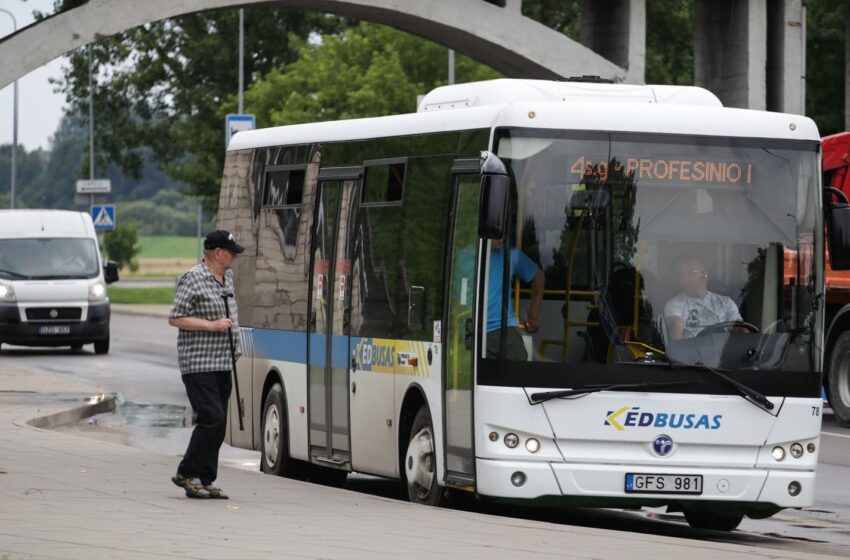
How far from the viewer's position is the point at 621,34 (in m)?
33.8

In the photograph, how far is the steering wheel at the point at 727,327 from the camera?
11547mm

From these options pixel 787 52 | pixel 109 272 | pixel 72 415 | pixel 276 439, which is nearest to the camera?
pixel 276 439

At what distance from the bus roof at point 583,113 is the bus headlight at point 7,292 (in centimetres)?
2012

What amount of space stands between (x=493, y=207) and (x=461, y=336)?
1.09 metres

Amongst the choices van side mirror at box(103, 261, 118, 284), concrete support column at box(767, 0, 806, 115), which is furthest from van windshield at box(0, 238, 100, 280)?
concrete support column at box(767, 0, 806, 115)

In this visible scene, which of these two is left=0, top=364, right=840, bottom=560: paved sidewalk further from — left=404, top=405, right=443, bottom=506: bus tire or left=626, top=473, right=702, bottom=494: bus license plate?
left=626, top=473, right=702, bottom=494: bus license plate

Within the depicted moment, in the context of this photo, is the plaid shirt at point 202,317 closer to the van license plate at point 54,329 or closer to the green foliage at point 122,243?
the van license plate at point 54,329

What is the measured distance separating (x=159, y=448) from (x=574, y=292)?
8037 millimetres

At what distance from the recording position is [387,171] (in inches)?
531

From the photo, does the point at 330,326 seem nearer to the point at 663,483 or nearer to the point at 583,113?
the point at 583,113

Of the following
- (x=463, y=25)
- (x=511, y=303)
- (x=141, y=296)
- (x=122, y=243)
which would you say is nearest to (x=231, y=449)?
(x=511, y=303)

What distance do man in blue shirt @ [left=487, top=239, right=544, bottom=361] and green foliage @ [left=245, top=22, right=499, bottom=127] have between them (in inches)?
1785

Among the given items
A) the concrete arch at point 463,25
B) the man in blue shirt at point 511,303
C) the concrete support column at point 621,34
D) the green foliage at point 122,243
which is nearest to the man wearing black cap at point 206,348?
the man in blue shirt at point 511,303

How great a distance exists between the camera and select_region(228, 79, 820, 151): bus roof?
1170 cm
